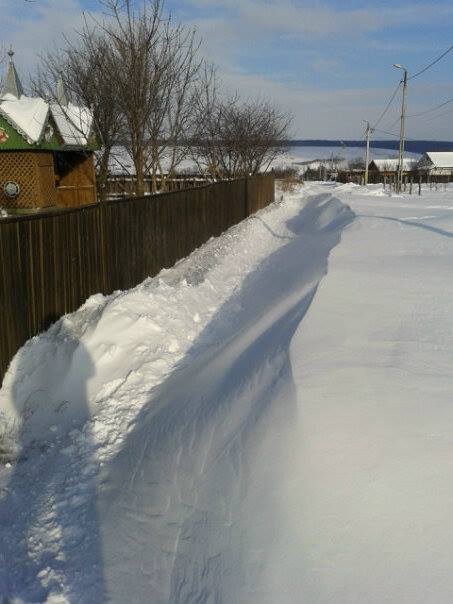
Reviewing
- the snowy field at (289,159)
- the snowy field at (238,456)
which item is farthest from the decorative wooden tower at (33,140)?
the snowy field at (238,456)

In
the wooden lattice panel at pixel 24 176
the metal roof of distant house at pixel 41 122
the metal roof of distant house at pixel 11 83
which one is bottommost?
the wooden lattice panel at pixel 24 176

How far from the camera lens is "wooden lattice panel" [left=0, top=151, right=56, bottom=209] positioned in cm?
1311

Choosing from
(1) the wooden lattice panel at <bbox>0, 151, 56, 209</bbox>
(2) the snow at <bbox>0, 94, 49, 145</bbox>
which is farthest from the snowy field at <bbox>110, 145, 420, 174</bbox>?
(2) the snow at <bbox>0, 94, 49, 145</bbox>

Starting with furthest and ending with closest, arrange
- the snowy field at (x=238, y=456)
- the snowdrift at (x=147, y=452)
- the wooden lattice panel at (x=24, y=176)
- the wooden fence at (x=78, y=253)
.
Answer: the wooden lattice panel at (x=24, y=176) → the wooden fence at (x=78, y=253) → the snowdrift at (x=147, y=452) → the snowy field at (x=238, y=456)

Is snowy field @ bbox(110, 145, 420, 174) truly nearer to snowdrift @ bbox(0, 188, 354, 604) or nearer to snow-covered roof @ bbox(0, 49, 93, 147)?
snow-covered roof @ bbox(0, 49, 93, 147)

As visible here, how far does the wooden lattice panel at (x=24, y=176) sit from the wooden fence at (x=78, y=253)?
3739 millimetres

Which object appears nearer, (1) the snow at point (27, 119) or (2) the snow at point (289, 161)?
(1) the snow at point (27, 119)

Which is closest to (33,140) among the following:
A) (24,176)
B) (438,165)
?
(24,176)

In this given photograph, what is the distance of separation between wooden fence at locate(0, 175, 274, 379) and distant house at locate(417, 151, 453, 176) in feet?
270

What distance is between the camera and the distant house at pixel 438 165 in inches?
3396

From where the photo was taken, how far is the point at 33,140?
497 inches

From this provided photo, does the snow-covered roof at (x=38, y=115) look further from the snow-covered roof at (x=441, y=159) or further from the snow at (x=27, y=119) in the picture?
the snow-covered roof at (x=441, y=159)

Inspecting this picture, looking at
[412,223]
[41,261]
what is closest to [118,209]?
[41,261]

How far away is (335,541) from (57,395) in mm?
3139
